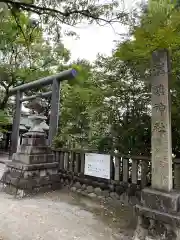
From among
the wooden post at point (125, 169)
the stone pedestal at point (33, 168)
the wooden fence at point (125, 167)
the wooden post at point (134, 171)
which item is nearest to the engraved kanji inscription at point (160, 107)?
the wooden fence at point (125, 167)

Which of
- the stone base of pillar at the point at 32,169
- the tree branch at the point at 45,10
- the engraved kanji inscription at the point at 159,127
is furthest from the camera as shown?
the stone base of pillar at the point at 32,169

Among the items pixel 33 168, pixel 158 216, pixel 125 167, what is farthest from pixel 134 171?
pixel 33 168

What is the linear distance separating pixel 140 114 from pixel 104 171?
1586mm

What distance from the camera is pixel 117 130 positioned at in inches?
170

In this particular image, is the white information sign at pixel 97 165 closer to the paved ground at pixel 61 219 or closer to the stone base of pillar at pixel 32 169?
the paved ground at pixel 61 219

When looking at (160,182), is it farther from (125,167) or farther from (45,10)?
(45,10)

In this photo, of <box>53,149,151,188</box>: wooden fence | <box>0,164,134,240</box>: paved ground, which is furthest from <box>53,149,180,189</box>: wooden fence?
<box>0,164,134,240</box>: paved ground

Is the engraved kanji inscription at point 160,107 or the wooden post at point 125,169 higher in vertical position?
the engraved kanji inscription at point 160,107

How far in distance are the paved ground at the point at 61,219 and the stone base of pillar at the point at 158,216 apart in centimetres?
38

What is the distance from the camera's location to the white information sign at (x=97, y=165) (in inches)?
172

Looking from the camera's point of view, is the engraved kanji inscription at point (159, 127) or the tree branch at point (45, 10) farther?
the engraved kanji inscription at point (159, 127)

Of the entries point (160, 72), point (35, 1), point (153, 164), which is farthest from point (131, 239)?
point (35, 1)

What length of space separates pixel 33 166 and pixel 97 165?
1.61 meters

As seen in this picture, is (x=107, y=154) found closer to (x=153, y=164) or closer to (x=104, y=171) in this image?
(x=104, y=171)
